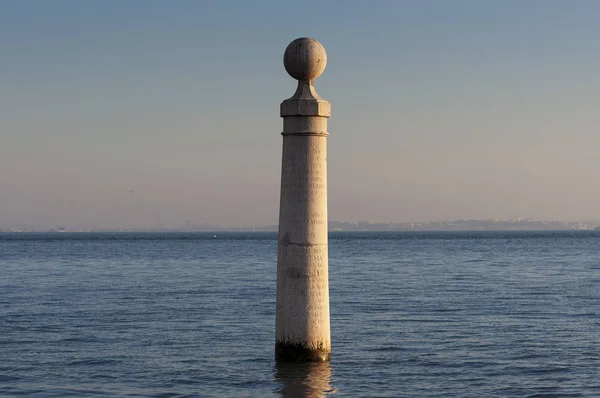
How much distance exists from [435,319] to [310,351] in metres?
14.1

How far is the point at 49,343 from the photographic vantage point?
89.6 feet

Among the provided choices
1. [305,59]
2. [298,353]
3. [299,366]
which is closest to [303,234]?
[298,353]

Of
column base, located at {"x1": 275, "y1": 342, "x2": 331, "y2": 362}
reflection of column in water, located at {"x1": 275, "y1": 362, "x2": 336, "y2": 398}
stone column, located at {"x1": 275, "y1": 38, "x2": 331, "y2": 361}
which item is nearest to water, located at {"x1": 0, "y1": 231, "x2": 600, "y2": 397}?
reflection of column in water, located at {"x1": 275, "y1": 362, "x2": 336, "y2": 398}

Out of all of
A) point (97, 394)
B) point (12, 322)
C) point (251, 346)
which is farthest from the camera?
point (12, 322)

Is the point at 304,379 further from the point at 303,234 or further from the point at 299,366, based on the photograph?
the point at 303,234

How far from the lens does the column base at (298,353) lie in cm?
2048

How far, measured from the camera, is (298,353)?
808 inches

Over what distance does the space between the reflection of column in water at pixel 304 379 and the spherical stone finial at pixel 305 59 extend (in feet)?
21.5

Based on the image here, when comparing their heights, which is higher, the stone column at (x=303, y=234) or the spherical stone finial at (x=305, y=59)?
the spherical stone finial at (x=305, y=59)

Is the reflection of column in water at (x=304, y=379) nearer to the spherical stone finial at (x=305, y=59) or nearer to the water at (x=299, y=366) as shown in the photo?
the water at (x=299, y=366)

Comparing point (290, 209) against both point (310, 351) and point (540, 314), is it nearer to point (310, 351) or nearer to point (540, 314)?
point (310, 351)

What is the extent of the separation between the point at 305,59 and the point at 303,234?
401 cm

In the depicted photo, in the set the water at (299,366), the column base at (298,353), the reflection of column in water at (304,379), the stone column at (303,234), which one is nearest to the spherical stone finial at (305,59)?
the stone column at (303,234)

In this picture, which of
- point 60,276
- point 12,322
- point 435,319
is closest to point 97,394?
point 12,322
